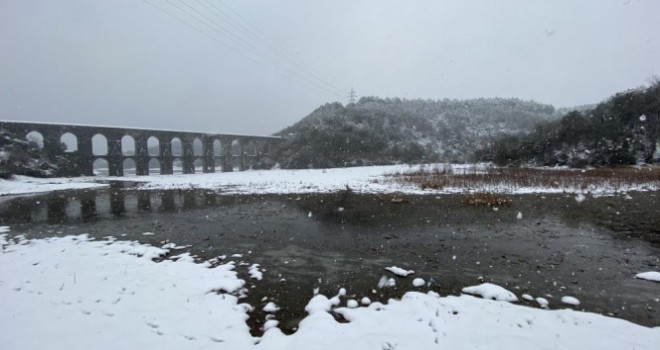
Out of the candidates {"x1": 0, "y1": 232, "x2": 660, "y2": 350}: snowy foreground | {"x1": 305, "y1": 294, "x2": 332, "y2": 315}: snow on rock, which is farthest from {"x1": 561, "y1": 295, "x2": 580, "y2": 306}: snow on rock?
{"x1": 305, "y1": 294, "x2": 332, "y2": 315}: snow on rock

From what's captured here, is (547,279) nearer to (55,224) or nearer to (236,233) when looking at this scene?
(236,233)

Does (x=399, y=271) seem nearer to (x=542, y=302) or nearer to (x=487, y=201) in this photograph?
(x=542, y=302)

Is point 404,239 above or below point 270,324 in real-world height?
above

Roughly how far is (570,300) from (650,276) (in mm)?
2240

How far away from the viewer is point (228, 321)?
4195 mm

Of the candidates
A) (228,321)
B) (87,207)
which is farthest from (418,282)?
(87,207)

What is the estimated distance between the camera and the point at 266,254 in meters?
7.25

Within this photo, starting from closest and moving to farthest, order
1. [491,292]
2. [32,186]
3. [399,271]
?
[491,292], [399,271], [32,186]

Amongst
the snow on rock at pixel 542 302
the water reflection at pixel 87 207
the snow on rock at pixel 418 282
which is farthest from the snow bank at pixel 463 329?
the water reflection at pixel 87 207

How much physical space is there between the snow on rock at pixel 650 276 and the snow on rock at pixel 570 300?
1.95 metres

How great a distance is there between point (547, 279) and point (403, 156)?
46.4 meters

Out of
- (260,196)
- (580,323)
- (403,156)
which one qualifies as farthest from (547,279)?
(403,156)

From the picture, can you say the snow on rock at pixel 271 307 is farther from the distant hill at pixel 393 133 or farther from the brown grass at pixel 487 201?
the distant hill at pixel 393 133

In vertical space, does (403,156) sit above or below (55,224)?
above
